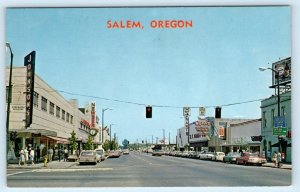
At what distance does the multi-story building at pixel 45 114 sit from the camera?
17.8 feet

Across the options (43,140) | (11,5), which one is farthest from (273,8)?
(43,140)

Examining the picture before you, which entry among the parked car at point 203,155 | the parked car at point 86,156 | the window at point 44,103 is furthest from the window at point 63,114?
the parked car at point 203,155

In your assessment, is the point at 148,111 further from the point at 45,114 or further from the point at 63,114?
the point at 45,114

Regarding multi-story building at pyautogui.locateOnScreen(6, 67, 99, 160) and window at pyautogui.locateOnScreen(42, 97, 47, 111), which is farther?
window at pyautogui.locateOnScreen(42, 97, 47, 111)

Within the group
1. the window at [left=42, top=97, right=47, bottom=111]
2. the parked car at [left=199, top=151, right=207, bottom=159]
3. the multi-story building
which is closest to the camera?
the multi-story building

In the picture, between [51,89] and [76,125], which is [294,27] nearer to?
[51,89]

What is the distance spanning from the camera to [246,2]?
4.25m

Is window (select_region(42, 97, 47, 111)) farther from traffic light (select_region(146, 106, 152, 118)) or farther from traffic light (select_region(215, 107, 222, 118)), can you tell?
traffic light (select_region(215, 107, 222, 118))

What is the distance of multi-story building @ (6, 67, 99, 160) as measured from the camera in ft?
17.8

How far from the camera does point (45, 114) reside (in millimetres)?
7375

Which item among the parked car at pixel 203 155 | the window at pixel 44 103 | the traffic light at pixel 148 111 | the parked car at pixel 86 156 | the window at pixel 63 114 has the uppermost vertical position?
the window at pixel 44 103

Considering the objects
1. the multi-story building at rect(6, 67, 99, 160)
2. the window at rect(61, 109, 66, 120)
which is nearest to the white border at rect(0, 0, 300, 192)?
the multi-story building at rect(6, 67, 99, 160)

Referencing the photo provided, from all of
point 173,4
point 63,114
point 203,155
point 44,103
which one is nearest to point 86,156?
point 63,114

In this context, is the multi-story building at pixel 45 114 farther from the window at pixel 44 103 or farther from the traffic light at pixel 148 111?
the traffic light at pixel 148 111
